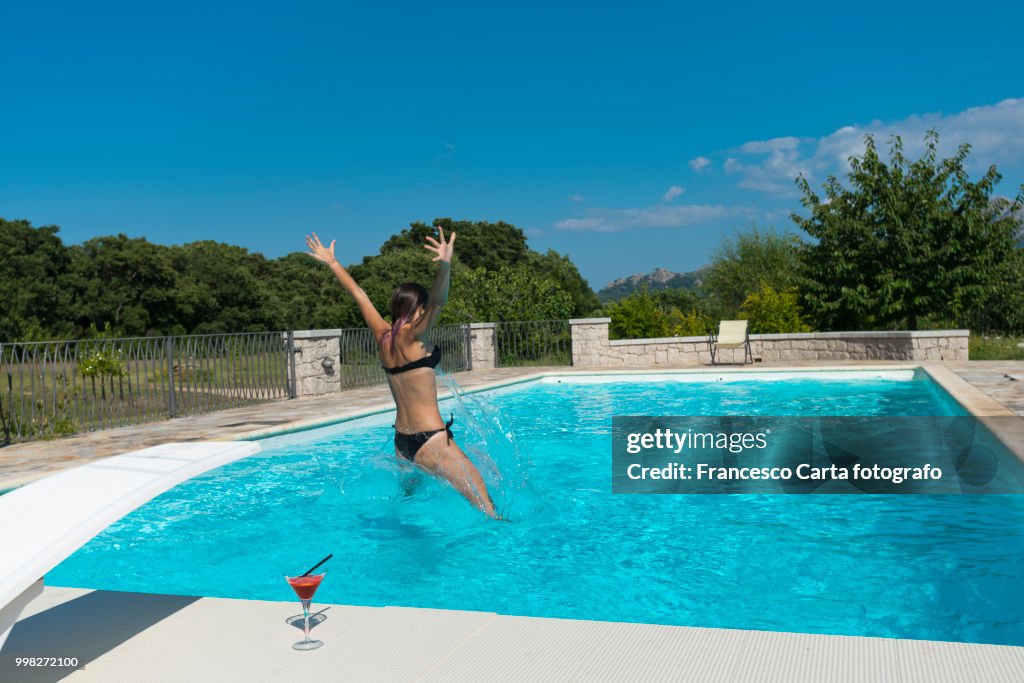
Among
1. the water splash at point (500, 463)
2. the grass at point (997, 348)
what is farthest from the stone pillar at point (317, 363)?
the grass at point (997, 348)

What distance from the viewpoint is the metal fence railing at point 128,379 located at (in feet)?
31.8

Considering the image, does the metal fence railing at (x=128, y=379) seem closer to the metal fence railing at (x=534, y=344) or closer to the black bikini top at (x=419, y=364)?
the black bikini top at (x=419, y=364)

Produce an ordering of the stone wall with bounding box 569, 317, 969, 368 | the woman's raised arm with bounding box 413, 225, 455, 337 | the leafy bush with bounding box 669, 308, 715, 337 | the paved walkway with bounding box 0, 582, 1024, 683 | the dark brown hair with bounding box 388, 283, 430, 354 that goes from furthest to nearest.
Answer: the leafy bush with bounding box 669, 308, 715, 337 → the stone wall with bounding box 569, 317, 969, 368 → the dark brown hair with bounding box 388, 283, 430, 354 → the woman's raised arm with bounding box 413, 225, 455, 337 → the paved walkway with bounding box 0, 582, 1024, 683

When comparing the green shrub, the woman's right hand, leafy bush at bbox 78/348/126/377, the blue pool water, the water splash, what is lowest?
the blue pool water

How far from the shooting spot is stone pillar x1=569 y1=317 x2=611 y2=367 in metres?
19.5

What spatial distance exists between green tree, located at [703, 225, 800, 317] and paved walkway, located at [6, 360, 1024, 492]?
13452 mm

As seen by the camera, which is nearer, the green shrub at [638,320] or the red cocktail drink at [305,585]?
the red cocktail drink at [305,585]

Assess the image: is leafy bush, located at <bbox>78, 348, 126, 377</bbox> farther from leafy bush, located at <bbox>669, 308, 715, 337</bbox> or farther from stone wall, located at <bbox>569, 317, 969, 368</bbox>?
leafy bush, located at <bbox>669, 308, 715, 337</bbox>

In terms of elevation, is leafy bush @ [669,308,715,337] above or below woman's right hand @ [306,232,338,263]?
below

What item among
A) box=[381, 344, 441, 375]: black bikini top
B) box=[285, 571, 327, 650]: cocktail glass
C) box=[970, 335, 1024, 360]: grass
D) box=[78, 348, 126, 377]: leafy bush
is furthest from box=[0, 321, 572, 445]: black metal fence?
box=[970, 335, 1024, 360]: grass

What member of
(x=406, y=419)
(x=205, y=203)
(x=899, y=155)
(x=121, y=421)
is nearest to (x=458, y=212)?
(x=205, y=203)

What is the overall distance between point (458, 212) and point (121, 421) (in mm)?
47990

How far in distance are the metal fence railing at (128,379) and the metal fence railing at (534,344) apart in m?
7.60

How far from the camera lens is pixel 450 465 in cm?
524
